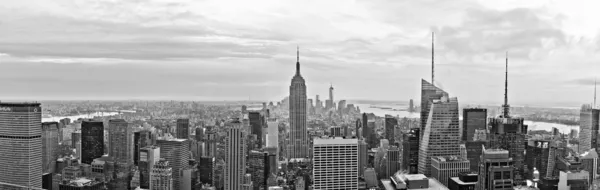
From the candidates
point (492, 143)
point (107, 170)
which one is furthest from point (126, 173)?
point (492, 143)

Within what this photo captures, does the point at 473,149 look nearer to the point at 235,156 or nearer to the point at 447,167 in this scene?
the point at 447,167

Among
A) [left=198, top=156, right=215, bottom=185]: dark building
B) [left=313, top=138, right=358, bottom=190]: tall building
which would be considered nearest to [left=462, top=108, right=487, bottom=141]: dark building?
[left=313, top=138, right=358, bottom=190]: tall building

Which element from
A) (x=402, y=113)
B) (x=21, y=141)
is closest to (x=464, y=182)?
(x=402, y=113)

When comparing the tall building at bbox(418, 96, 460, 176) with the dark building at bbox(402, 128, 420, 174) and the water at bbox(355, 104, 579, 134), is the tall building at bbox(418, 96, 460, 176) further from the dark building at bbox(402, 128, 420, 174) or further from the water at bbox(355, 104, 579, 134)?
the water at bbox(355, 104, 579, 134)

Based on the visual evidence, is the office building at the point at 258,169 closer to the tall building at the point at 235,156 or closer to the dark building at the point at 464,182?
the tall building at the point at 235,156

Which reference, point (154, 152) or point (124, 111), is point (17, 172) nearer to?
point (124, 111)

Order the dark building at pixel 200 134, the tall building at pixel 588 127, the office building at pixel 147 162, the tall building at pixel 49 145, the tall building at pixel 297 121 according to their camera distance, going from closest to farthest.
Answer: the tall building at pixel 588 127, the tall building at pixel 49 145, the office building at pixel 147 162, the dark building at pixel 200 134, the tall building at pixel 297 121

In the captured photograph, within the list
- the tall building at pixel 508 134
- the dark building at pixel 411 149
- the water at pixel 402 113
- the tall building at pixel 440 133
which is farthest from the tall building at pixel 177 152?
the tall building at pixel 508 134
